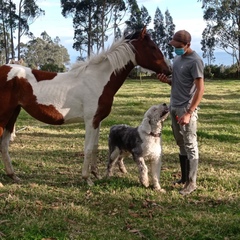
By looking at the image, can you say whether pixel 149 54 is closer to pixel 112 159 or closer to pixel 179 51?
pixel 179 51

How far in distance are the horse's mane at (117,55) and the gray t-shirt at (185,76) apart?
30.3 inches

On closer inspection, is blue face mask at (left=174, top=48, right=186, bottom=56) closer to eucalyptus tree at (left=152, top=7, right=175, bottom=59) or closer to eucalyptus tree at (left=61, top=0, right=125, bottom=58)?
eucalyptus tree at (left=61, top=0, right=125, bottom=58)

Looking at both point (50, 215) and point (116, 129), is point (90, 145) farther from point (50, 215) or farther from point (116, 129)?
point (50, 215)

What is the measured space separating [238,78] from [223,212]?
125 ft

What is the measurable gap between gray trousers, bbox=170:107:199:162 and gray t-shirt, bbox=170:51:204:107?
5.6 inches

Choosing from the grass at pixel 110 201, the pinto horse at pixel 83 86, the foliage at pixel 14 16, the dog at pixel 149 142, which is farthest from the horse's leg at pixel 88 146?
the foliage at pixel 14 16

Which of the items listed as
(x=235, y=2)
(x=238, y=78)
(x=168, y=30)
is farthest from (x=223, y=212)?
(x=168, y=30)

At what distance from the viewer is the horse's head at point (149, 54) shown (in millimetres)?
5988

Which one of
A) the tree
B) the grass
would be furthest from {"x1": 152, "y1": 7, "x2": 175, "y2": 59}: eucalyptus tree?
the grass

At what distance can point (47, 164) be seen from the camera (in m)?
7.40

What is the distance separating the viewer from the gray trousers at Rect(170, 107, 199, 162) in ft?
18.3

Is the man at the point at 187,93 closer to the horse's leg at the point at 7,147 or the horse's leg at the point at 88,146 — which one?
the horse's leg at the point at 88,146

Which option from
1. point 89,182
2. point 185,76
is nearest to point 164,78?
point 185,76

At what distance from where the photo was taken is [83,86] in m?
6.00
